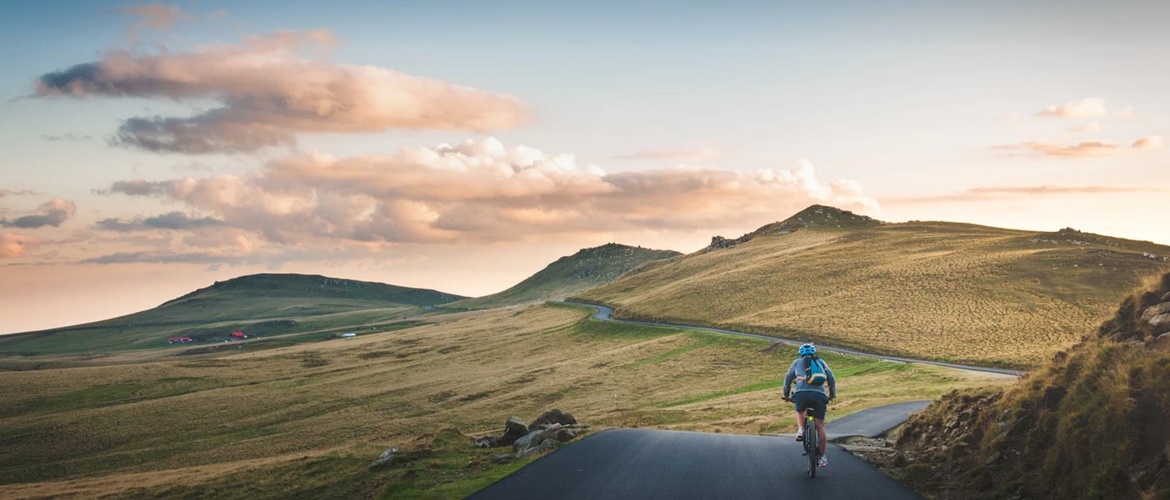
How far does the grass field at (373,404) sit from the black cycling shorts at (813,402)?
8.33 meters

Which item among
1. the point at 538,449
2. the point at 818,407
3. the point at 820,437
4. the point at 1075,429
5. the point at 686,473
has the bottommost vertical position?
the point at 538,449

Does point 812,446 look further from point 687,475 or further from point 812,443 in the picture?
point 687,475

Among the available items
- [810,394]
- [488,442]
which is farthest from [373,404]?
[810,394]

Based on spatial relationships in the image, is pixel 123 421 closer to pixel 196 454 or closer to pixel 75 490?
pixel 196 454

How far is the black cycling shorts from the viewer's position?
1885 centimetres

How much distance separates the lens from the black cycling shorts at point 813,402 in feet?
61.9

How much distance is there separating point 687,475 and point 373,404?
81555mm

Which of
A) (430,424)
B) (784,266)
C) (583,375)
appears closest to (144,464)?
(430,424)

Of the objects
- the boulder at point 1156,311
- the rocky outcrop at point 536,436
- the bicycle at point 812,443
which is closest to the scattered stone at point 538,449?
the rocky outcrop at point 536,436

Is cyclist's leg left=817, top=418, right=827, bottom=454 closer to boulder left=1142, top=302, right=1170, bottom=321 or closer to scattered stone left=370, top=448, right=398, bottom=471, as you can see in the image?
boulder left=1142, top=302, right=1170, bottom=321

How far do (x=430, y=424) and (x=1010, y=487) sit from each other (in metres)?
61.5

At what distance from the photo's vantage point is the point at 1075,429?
1602cm

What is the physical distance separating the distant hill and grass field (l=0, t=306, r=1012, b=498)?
30.9 ft

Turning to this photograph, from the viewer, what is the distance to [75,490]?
5344 centimetres
